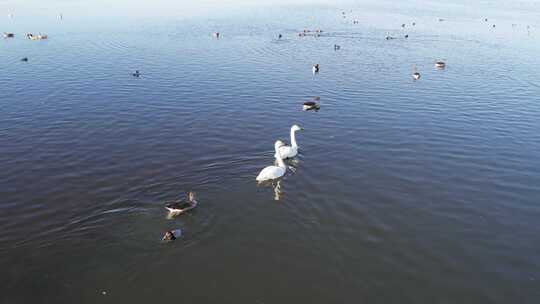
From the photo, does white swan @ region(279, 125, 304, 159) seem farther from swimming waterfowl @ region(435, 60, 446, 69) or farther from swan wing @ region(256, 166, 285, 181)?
swimming waterfowl @ region(435, 60, 446, 69)

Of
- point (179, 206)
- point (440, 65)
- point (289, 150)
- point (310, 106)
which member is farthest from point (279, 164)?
point (440, 65)

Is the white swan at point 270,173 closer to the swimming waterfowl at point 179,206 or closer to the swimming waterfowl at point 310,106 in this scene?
the swimming waterfowl at point 179,206

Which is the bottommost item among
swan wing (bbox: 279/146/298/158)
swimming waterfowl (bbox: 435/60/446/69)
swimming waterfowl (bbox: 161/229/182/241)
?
swimming waterfowl (bbox: 161/229/182/241)

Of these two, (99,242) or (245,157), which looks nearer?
(99,242)

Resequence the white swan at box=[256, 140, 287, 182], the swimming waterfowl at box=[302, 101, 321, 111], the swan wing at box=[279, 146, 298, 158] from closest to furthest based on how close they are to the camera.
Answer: the white swan at box=[256, 140, 287, 182], the swan wing at box=[279, 146, 298, 158], the swimming waterfowl at box=[302, 101, 321, 111]

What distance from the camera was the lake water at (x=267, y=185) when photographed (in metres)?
14.3

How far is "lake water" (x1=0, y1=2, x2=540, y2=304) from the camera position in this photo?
47.0ft

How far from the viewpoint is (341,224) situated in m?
17.4

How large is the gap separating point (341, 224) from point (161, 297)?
7.48 meters

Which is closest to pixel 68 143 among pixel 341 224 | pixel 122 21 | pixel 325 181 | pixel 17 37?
pixel 325 181

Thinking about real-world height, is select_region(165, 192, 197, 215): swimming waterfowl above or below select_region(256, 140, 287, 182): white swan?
below

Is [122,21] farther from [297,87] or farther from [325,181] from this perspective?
[325,181]

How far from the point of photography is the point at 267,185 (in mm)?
20656

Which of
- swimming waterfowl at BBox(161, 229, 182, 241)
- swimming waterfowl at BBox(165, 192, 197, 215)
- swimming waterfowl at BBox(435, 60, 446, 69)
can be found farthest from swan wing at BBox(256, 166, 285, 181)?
swimming waterfowl at BBox(435, 60, 446, 69)
